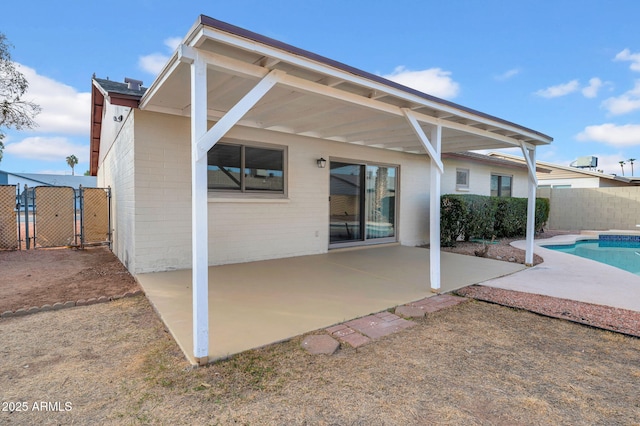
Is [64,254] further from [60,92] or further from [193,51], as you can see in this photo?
[60,92]

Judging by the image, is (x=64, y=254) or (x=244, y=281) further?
(x=64, y=254)

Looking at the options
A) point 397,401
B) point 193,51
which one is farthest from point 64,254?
point 397,401

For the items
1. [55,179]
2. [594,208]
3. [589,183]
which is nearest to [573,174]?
[589,183]

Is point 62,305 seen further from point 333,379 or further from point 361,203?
point 361,203

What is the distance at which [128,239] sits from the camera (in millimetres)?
5605

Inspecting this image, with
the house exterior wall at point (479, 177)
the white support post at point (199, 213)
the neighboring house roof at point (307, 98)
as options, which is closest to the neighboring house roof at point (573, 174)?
the house exterior wall at point (479, 177)

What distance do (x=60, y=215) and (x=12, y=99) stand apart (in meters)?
5.32

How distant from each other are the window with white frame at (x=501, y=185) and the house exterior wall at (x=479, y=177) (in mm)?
181

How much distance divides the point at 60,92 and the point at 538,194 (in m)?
29.7

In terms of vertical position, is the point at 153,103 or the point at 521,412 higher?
the point at 153,103

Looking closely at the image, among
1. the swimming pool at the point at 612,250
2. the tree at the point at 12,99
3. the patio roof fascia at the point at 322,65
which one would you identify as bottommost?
the swimming pool at the point at 612,250

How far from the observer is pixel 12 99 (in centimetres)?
1062

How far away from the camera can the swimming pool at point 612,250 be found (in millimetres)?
7961

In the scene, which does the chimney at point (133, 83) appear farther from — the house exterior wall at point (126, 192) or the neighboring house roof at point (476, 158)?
the neighboring house roof at point (476, 158)
